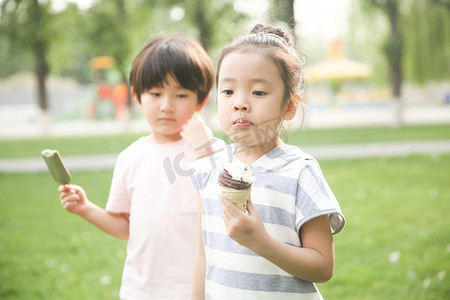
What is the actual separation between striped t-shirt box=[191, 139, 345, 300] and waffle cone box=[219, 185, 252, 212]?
0.15 meters

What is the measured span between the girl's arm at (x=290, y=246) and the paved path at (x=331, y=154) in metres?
8.30

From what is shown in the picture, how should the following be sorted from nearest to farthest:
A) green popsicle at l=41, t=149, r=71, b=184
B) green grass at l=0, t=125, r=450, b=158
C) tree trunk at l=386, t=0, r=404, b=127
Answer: green popsicle at l=41, t=149, r=71, b=184 → green grass at l=0, t=125, r=450, b=158 → tree trunk at l=386, t=0, r=404, b=127

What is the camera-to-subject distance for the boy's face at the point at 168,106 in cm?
195

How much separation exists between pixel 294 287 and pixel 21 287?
3174 mm

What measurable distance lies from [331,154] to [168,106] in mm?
8492

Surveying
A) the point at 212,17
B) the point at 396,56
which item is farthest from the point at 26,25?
the point at 396,56

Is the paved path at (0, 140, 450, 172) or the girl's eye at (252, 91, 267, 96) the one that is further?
the paved path at (0, 140, 450, 172)

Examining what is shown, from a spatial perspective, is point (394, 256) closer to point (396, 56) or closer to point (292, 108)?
point (292, 108)

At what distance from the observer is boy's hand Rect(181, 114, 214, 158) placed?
6.26 feet

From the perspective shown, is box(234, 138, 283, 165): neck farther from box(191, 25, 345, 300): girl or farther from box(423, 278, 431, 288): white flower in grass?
box(423, 278, 431, 288): white flower in grass

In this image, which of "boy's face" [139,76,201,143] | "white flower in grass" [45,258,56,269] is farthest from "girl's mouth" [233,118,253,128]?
"white flower in grass" [45,258,56,269]

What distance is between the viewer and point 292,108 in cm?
153

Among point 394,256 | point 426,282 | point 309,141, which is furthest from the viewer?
point 309,141

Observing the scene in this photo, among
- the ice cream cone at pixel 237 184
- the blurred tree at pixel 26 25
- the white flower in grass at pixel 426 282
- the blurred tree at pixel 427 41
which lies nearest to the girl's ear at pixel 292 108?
the ice cream cone at pixel 237 184
